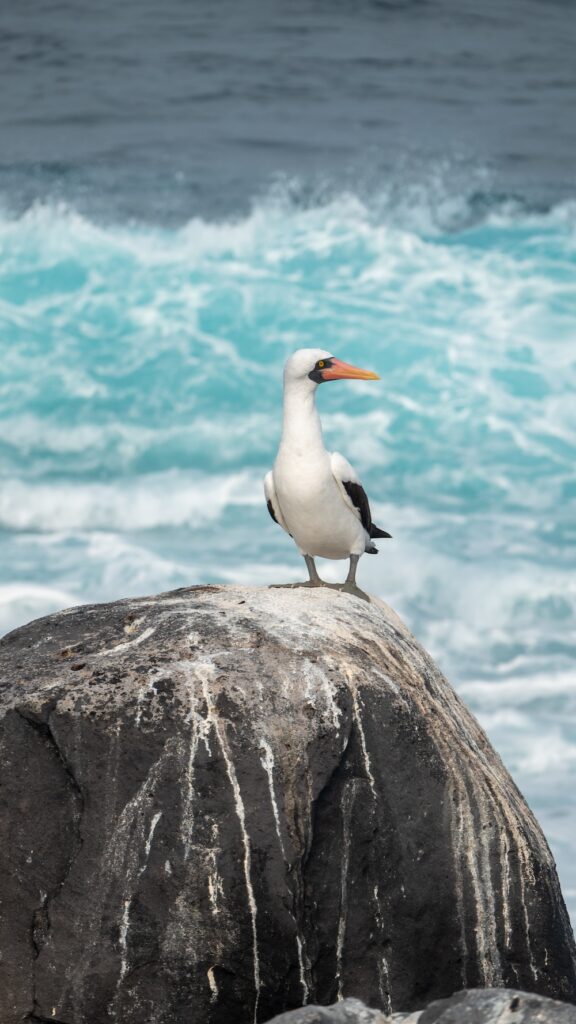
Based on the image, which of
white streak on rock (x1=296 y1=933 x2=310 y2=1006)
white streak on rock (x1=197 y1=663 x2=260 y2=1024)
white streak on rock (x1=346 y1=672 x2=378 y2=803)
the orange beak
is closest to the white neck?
the orange beak

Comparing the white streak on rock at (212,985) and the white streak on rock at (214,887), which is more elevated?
the white streak on rock at (214,887)

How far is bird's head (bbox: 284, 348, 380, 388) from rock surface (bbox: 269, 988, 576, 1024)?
12.5 feet

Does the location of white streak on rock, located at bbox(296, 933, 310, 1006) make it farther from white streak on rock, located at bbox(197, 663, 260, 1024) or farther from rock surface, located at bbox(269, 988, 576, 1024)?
rock surface, located at bbox(269, 988, 576, 1024)

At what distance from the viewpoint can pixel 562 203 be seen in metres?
30.3

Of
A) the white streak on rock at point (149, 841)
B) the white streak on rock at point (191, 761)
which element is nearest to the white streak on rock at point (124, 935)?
the white streak on rock at point (149, 841)

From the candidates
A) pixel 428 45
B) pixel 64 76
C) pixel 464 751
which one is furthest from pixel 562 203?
pixel 464 751

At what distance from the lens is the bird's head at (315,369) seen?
336 inches

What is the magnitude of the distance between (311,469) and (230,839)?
2577 millimetres

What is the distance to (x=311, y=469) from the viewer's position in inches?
336

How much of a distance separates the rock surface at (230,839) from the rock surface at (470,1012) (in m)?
0.95

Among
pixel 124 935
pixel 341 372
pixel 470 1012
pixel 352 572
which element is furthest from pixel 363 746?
pixel 341 372

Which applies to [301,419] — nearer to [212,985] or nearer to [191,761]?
[191,761]

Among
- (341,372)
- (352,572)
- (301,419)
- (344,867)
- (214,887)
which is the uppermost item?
(341,372)

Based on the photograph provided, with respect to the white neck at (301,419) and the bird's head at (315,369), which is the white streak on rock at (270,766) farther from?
the bird's head at (315,369)
